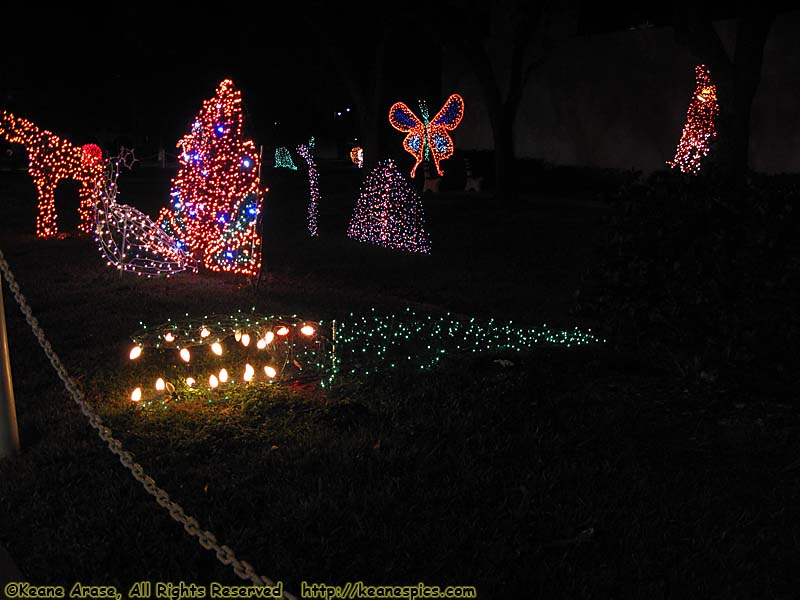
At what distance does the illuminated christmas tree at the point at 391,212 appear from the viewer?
469 inches

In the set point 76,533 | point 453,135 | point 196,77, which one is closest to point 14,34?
Answer: point 196,77

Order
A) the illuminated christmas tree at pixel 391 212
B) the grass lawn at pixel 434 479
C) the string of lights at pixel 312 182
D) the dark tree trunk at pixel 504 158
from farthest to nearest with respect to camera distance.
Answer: the dark tree trunk at pixel 504 158 → the string of lights at pixel 312 182 → the illuminated christmas tree at pixel 391 212 → the grass lawn at pixel 434 479

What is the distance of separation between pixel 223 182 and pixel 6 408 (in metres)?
5.71

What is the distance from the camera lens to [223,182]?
9234 millimetres

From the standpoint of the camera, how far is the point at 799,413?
4.68 meters

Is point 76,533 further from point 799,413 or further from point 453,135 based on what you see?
point 453,135

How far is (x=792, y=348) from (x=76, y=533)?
4.04 metres

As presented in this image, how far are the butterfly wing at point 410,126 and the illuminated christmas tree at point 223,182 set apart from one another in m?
14.5

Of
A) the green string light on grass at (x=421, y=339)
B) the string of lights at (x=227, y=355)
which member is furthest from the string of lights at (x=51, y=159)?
the string of lights at (x=227, y=355)

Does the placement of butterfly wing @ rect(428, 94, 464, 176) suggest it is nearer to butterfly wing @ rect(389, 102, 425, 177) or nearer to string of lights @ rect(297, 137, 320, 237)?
butterfly wing @ rect(389, 102, 425, 177)

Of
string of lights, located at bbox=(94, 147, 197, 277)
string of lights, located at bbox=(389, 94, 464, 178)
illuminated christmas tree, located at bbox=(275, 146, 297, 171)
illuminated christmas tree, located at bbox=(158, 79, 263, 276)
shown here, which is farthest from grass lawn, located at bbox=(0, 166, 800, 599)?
illuminated christmas tree, located at bbox=(275, 146, 297, 171)

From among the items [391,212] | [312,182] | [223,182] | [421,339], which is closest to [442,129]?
[312,182]

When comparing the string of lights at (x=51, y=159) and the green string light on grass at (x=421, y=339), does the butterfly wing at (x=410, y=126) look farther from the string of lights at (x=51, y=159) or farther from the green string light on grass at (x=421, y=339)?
the green string light on grass at (x=421, y=339)

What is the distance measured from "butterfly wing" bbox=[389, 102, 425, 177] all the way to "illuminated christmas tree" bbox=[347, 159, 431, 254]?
1105cm
